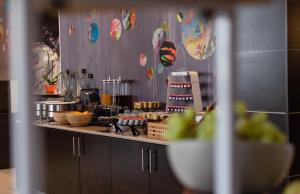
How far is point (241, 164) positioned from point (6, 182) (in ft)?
23.3

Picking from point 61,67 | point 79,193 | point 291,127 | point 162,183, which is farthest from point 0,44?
point 291,127

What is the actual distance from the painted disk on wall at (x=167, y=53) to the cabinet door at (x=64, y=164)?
1.27 metres

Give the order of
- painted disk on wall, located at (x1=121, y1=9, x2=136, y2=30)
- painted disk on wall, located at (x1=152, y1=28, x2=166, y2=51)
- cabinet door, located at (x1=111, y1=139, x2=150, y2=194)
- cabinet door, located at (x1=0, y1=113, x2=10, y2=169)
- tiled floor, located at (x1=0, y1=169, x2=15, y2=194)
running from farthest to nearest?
cabinet door, located at (x1=0, y1=113, x2=10, y2=169), tiled floor, located at (x1=0, y1=169, x2=15, y2=194), painted disk on wall, located at (x1=121, y1=9, x2=136, y2=30), painted disk on wall, located at (x1=152, y1=28, x2=166, y2=51), cabinet door, located at (x1=111, y1=139, x2=150, y2=194)

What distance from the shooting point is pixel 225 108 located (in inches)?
24.2

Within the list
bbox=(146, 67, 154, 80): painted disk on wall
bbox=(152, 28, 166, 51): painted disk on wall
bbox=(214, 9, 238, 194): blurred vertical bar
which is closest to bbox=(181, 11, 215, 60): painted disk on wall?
bbox=(152, 28, 166, 51): painted disk on wall

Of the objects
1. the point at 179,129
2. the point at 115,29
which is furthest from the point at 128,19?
the point at 179,129

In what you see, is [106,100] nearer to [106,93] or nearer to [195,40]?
[106,93]

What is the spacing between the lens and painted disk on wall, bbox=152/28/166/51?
5.56 metres

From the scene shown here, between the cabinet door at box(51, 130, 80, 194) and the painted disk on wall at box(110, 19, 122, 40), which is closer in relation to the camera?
the cabinet door at box(51, 130, 80, 194)

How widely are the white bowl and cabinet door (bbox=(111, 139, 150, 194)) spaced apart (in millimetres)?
3453

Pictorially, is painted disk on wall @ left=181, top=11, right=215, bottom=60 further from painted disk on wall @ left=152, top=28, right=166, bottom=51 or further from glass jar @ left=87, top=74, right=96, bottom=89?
glass jar @ left=87, top=74, right=96, bottom=89

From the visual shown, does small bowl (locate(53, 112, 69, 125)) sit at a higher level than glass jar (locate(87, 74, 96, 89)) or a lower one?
lower

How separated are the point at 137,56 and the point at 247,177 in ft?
17.4

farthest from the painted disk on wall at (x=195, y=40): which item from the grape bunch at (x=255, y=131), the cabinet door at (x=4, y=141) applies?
the cabinet door at (x=4, y=141)
